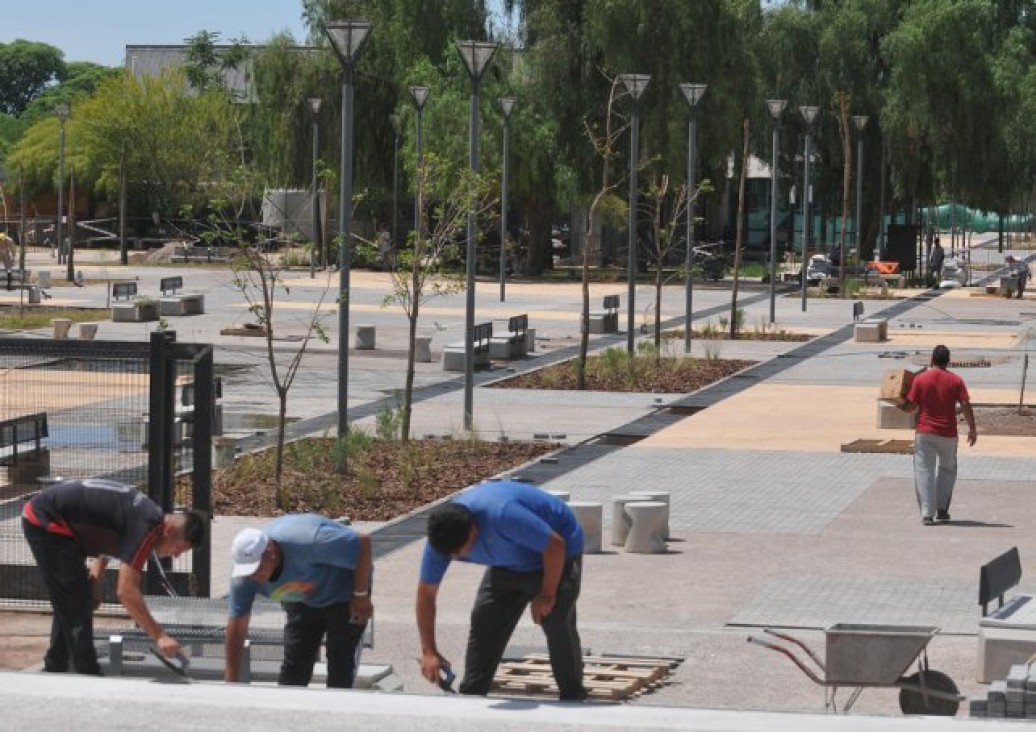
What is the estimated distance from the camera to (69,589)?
35.0ft

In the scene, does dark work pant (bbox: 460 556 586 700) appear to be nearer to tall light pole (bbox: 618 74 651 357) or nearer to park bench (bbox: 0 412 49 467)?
park bench (bbox: 0 412 49 467)

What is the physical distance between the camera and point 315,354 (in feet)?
120

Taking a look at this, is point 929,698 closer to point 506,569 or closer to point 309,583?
point 506,569

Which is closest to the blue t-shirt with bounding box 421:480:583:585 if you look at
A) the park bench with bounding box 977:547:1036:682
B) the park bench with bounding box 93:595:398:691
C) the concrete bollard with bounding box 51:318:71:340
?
the park bench with bounding box 93:595:398:691

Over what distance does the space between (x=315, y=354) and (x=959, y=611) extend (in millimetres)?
23101

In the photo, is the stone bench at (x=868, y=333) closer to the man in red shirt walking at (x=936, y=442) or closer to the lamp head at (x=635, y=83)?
the lamp head at (x=635, y=83)

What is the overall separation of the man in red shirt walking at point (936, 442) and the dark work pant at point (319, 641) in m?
9.05

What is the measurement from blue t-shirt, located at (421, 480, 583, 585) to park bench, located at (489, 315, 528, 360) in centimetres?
2499

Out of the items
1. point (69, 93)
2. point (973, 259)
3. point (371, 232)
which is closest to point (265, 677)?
point (371, 232)

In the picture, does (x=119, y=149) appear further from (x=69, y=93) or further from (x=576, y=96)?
(x=69, y=93)

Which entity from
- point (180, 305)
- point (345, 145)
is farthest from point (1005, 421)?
point (180, 305)

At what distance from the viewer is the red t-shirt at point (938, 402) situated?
18.3 m

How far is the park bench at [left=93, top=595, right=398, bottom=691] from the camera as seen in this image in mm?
11008

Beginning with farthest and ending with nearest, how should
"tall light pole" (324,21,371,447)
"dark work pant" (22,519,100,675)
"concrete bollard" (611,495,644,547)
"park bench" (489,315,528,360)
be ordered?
"park bench" (489,315,528,360) → "tall light pole" (324,21,371,447) → "concrete bollard" (611,495,644,547) → "dark work pant" (22,519,100,675)
